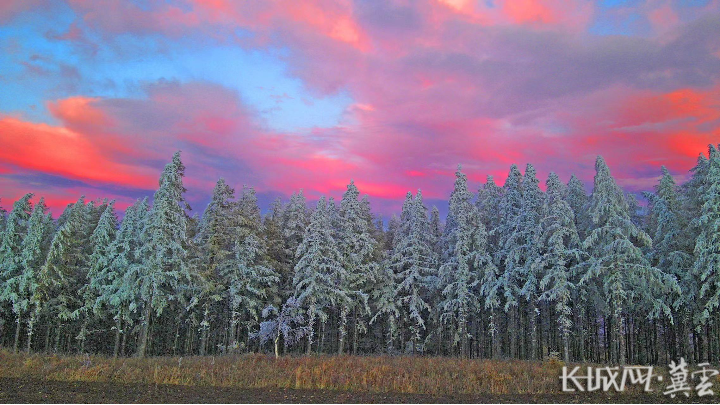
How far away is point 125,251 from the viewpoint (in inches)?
1479

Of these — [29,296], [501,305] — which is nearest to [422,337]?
[501,305]

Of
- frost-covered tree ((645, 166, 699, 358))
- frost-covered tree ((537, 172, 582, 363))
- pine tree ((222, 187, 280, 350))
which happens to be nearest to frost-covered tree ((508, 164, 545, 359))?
frost-covered tree ((537, 172, 582, 363))

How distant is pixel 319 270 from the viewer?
126 feet

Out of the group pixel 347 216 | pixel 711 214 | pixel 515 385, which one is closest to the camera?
pixel 515 385

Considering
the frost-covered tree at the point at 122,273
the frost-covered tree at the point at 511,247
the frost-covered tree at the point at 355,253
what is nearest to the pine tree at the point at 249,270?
the frost-covered tree at the point at 355,253

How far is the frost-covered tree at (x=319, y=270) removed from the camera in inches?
1470

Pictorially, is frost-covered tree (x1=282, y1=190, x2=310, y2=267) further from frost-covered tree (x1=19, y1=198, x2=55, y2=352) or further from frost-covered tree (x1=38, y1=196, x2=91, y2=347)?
frost-covered tree (x1=19, y1=198, x2=55, y2=352)

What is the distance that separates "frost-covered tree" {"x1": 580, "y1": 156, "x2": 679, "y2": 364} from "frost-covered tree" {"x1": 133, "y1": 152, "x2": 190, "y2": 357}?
31132 millimetres

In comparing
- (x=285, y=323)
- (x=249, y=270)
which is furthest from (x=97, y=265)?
(x=285, y=323)

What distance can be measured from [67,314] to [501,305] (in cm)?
3991

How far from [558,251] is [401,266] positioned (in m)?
14.4

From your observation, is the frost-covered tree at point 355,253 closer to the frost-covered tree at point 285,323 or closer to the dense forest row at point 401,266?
the dense forest row at point 401,266

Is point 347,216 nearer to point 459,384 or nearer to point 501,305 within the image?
point 501,305

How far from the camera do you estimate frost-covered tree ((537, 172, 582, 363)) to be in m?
33.1
